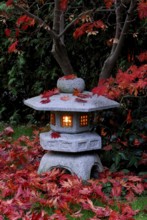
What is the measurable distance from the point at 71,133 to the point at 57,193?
0.79 m

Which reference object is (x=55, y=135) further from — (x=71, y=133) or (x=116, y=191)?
(x=116, y=191)

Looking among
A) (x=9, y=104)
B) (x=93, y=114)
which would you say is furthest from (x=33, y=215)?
(x=9, y=104)

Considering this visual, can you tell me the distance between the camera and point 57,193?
380 cm

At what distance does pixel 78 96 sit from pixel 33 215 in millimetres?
1389

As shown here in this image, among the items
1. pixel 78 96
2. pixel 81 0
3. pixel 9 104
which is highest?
pixel 81 0

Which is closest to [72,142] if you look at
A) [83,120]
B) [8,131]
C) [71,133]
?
[71,133]

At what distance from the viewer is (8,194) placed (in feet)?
12.7

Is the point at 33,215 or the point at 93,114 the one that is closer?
the point at 33,215

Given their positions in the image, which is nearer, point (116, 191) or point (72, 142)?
point (116, 191)

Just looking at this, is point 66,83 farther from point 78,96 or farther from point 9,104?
point 9,104

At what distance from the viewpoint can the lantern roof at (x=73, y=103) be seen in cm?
412

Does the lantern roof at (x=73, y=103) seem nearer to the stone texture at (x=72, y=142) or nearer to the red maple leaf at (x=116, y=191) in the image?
the stone texture at (x=72, y=142)

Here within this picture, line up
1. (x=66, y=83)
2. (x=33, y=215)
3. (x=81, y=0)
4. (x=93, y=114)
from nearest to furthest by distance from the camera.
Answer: (x=33, y=215) < (x=66, y=83) < (x=93, y=114) < (x=81, y=0)

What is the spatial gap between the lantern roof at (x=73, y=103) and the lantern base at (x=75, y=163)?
55 centimetres
